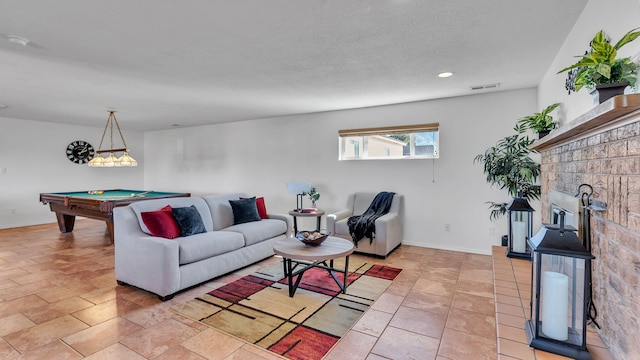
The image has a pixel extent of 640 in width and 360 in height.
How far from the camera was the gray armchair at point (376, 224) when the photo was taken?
4238 mm

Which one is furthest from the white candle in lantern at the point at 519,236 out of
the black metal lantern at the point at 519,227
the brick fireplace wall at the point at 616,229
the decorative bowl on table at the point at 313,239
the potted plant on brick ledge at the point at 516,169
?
the decorative bowl on table at the point at 313,239

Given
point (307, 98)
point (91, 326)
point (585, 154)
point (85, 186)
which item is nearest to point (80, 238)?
point (85, 186)

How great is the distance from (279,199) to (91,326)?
411 cm

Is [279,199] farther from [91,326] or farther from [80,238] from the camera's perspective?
[91,326]

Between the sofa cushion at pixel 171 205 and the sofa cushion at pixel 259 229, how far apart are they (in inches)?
11.7

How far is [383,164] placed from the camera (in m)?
5.16

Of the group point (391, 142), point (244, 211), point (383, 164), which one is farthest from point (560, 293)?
point (391, 142)

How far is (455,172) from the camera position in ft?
15.1

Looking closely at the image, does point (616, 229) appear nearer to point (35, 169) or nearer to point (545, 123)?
point (545, 123)

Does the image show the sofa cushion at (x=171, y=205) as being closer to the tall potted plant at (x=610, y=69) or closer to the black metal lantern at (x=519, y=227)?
the black metal lantern at (x=519, y=227)

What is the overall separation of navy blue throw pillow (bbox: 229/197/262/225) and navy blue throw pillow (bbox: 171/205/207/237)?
69 centimetres

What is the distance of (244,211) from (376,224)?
1.89 meters

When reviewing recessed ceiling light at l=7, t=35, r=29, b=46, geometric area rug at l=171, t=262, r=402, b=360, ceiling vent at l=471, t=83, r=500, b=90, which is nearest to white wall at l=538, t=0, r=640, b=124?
ceiling vent at l=471, t=83, r=500, b=90

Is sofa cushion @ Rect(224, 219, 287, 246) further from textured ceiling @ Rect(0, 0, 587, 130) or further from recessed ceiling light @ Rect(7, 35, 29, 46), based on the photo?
recessed ceiling light @ Rect(7, 35, 29, 46)
